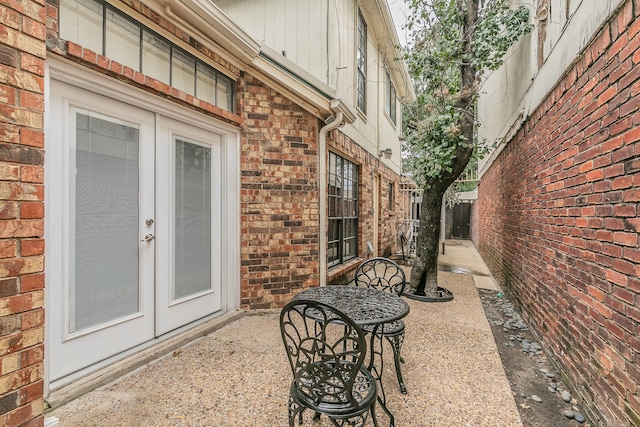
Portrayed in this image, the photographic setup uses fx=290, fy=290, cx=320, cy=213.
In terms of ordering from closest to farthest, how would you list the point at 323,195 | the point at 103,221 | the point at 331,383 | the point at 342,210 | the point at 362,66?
the point at 331,383, the point at 103,221, the point at 323,195, the point at 342,210, the point at 362,66

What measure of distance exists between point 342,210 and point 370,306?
10.5 ft

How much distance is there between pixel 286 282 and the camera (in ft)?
12.4

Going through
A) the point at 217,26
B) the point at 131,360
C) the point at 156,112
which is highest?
the point at 217,26

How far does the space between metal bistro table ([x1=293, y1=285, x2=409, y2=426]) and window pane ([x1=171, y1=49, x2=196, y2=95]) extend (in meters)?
2.35

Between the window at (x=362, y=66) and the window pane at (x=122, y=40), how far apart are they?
13.3 ft

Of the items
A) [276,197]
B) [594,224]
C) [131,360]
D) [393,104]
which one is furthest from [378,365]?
[393,104]

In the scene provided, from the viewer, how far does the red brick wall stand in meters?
3.59

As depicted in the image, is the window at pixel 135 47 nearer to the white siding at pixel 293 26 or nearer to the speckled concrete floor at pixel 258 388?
the white siding at pixel 293 26

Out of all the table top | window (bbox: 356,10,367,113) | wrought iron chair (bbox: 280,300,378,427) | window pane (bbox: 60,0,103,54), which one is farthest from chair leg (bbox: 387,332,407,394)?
window (bbox: 356,10,367,113)

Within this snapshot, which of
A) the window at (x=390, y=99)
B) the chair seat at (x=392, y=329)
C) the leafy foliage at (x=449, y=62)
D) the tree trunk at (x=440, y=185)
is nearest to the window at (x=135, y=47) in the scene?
the chair seat at (x=392, y=329)

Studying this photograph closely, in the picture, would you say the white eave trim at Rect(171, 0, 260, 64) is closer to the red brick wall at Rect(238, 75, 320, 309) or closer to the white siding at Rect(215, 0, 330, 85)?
→ the red brick wall at Rect(238, 75, 320, 309)

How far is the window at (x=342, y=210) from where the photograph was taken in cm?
487

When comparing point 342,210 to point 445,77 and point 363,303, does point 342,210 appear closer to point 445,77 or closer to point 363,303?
point 445,77

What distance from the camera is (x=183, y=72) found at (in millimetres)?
2912
